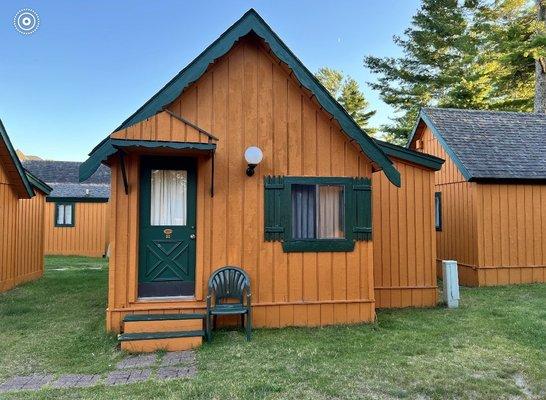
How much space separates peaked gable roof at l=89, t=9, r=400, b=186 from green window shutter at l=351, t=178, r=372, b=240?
458 mm

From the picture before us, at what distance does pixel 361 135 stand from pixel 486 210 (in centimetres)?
543

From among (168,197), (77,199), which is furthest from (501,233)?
(77,199)

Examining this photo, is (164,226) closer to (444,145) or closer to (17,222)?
(17,222)

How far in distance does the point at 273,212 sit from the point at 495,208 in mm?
6623

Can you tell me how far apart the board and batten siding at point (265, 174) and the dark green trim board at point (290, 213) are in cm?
10

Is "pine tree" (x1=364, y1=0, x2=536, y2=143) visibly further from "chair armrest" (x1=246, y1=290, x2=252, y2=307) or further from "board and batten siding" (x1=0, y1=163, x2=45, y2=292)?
"board and batten siding" (x1=0, y1=163, x2=45, y2=292)

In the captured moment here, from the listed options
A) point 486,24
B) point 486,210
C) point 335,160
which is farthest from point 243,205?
point 486,24

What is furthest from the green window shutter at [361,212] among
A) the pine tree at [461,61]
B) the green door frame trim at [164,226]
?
the pine tree at [461,61]

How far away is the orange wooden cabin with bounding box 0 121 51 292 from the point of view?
27.6 ft

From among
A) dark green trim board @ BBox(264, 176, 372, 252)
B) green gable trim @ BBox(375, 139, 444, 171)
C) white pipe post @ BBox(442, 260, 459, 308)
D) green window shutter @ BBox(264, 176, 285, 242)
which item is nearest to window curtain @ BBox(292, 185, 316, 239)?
dark green trim board @ BBox(264, 176, 372, 252)

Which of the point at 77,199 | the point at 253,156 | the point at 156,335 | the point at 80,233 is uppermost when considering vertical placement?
the point at 77,199

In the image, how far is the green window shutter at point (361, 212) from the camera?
5.97 metres

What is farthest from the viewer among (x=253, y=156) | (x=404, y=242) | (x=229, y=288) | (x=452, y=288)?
(x=404, y=242)

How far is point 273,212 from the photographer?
18.8 feet
